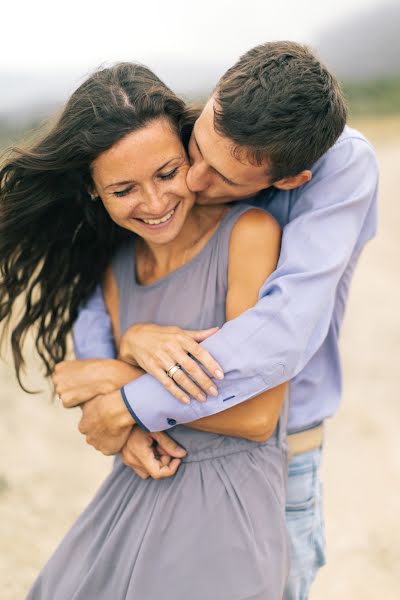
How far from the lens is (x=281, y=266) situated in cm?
194

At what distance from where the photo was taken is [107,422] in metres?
2.09

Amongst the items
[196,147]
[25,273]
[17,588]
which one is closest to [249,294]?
[196,147]

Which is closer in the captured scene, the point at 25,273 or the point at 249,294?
the point at 249,294

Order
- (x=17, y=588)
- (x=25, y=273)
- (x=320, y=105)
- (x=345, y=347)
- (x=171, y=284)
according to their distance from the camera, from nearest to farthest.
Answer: (x=320, y=105) → (x=171, y=284) → (x=25, y=273) → (x=17, y=588) → (x=345, y=347)

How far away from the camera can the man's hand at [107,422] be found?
80.9 inches

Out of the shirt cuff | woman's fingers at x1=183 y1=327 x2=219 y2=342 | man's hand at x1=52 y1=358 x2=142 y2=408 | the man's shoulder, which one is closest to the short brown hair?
the man's shoulder

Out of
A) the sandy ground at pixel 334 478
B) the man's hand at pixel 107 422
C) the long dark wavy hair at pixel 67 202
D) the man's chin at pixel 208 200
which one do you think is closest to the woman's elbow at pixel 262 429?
the man's hand at pixel 107 422

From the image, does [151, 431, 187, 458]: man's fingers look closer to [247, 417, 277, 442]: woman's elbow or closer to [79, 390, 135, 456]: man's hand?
[79, 390, 135, 456]: man's hand

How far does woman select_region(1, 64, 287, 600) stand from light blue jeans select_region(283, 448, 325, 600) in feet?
0.69

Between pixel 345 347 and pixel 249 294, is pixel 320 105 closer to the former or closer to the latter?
pixel 249 294

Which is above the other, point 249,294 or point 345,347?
point 249,294

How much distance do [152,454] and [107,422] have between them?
15 cm

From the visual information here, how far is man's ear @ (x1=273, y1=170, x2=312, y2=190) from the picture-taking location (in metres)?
2.03

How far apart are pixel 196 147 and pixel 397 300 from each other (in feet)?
18.3
